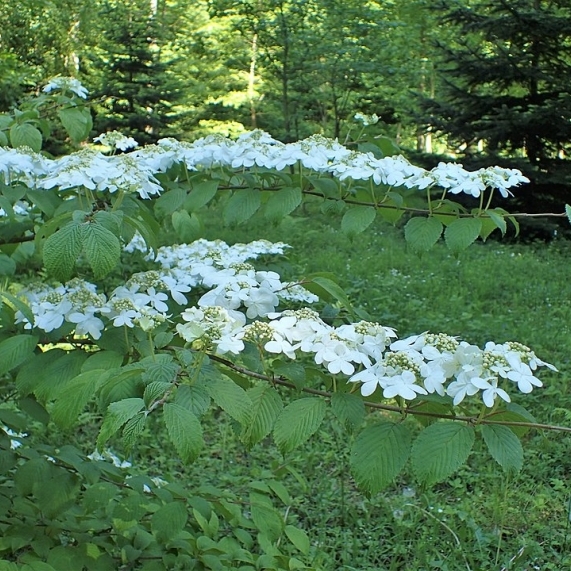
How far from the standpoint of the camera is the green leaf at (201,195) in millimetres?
1415

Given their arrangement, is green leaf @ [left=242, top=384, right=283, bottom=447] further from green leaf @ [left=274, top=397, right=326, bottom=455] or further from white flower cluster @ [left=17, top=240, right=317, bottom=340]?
white flower cluster @ [left=17, top=240, right=317, bottom=340]

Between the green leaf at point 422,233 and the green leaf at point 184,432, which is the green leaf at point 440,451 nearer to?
the green leaf at point 184,432

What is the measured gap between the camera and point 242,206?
1.42 meters

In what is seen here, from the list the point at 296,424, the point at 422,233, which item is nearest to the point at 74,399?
the point at 296,424

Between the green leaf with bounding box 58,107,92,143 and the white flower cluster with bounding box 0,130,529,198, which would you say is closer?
the white flower cluster with bounding box 0,130,529,198

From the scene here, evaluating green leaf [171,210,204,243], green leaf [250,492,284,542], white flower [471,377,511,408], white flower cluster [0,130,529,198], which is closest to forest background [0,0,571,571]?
green leaf [250,492,284,542]

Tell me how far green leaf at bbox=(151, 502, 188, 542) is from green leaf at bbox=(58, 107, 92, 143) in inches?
34.4

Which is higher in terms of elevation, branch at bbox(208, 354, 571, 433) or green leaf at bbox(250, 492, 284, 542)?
branch at bbox(208, 354, 571, 433)

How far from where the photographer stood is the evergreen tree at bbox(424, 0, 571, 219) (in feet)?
22.0

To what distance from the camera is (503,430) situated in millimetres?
858

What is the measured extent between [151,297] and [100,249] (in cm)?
26

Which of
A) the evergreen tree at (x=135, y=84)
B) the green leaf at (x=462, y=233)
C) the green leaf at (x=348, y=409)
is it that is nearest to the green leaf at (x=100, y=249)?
the green leaf at (x=348, y=409)

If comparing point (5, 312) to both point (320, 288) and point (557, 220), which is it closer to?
point (320, 288)

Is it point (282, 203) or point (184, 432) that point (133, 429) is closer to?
point (184, 432)
